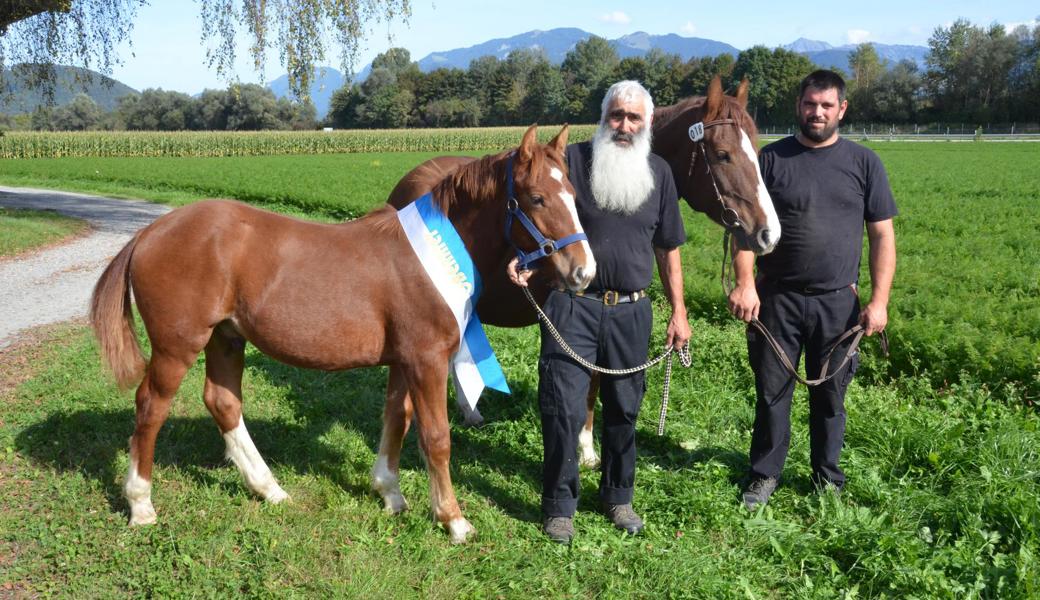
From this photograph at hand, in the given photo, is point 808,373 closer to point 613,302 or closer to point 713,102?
point 613,302

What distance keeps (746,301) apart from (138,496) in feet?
11.8

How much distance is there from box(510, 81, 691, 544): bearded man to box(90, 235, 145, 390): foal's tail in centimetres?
218

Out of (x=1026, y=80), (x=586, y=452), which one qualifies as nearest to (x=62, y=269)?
(x=586, y=452)

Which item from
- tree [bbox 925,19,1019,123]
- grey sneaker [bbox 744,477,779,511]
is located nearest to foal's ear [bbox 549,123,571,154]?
grey sneaker [bbox 744,477,779,511]

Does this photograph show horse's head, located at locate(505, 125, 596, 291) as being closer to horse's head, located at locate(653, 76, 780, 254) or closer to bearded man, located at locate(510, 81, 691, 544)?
bearded man, located at locate(510, 81, 691, 544)

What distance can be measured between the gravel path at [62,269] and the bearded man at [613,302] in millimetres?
6448

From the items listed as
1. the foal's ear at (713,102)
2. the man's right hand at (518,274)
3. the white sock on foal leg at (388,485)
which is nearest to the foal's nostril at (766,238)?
the foal's ear at (713,102)

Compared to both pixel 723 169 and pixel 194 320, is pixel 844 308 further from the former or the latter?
pixel 194 320

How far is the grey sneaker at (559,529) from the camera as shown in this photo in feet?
12.8

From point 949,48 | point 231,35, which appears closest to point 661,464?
point 231,35

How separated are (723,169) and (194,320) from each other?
2996 millimetres

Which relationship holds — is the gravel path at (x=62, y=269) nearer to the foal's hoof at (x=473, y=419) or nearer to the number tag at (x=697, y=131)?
the foal's hoof at (x=473, y=419)

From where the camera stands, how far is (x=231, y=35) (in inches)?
533

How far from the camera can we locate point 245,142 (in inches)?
2084
